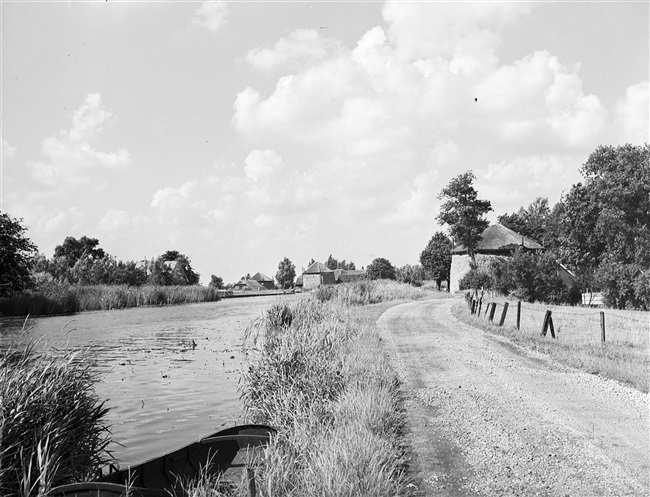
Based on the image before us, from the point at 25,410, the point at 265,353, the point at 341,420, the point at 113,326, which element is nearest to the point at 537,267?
the point at 113,326

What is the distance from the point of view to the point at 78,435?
7230 millimetres

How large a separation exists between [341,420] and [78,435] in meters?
3.80

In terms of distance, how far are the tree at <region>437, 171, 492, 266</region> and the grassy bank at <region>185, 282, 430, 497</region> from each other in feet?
185

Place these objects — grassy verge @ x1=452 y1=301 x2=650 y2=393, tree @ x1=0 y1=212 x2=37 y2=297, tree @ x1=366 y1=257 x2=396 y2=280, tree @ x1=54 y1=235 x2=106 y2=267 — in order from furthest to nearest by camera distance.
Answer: tree @ x1=366 y1=257 x2=396 y2=280, tree @ x1=54 y1=235 x2=106 y2=267, tree @ x1=0 y1=212 x2=37 y2=297, grassy verge @ x1=452 y1=301 x2=650 y2=393

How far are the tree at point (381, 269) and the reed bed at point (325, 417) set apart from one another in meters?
104

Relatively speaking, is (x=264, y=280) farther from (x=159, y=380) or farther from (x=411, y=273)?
(x=159, y=380)

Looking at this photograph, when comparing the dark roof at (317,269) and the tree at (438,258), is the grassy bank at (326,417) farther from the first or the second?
the dark roof at (317,269)

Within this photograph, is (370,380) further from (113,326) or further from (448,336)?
(113,326)

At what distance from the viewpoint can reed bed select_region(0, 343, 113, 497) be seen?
5930 mm

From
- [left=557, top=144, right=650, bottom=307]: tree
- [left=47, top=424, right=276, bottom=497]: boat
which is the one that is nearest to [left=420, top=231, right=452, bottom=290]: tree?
[left=557, top=144, right=650, bottom=307]: tree

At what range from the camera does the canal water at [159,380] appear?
1099 cm

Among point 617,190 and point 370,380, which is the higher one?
point 617,190

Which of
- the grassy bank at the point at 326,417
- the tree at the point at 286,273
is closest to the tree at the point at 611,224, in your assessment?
the grassy bank at the point at 326,417

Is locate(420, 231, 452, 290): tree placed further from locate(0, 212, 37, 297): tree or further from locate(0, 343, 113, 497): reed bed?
locate(0, 343, 113, 497): reed bed
